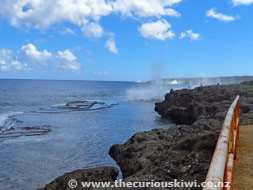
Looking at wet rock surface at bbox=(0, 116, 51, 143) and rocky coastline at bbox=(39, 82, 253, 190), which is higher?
rocky coastline at bbox=(39, 82, 253, 190)

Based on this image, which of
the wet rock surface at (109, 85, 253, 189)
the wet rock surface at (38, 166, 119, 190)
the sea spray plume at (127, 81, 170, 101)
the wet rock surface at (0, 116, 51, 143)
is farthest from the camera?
the sea spray plume at (127, 81, 170, 101)

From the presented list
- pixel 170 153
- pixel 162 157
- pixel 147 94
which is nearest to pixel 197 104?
pixel 162 157

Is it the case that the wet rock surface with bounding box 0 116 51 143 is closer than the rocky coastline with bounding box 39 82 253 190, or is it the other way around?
the rocky coastline with bounding box 39 82 253 190

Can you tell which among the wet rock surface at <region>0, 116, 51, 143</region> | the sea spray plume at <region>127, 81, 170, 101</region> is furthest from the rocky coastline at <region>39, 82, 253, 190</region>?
the sea spray plume at <region>127, 81, 170, 101</region>

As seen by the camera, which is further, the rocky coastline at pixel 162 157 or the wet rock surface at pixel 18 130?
the wet rock surface at pixel 18 130

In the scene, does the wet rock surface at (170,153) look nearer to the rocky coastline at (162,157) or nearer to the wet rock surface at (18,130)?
the rocky coastline at (162,157)

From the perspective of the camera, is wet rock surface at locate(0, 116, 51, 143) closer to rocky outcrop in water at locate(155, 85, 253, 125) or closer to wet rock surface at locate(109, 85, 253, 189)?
wet rock surface at locate(109, 85, 253, 189)

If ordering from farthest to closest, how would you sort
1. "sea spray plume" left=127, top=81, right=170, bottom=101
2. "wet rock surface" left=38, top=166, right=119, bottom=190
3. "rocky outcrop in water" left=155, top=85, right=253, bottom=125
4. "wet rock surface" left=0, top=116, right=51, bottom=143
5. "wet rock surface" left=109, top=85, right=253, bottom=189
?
"sea spray plume" left=127, top=81, right=170, bottom=101, "rocky outcrop in water" left=155, top=85, right=253, bottom=125, "wet rock surface" left=0, top=116, right=51, bottom=143, "wet rock surface" left=38, top=166, right=119, bottom=190, "wet rock surface" left=109, top=85, right=253, bottom=189

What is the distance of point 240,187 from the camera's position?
3.51m

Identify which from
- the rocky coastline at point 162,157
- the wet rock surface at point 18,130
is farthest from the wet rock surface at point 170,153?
the wet rock surface at point 18,130

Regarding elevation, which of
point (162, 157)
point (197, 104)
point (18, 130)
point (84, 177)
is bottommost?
point (18, 130)

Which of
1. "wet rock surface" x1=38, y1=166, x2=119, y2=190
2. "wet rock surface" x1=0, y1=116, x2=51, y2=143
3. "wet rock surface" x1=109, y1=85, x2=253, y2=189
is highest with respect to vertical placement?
"wet rock surface" x1=109, y1=85, x2=253, y2=189

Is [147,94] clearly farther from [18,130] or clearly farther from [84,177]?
[84,177]

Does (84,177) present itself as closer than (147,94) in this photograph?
Yes
